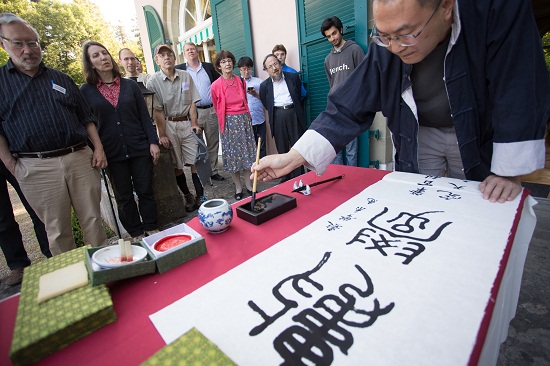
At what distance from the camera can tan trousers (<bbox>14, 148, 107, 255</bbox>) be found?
1.90m

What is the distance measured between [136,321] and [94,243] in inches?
73.9

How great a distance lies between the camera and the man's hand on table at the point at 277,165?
4.27 ft

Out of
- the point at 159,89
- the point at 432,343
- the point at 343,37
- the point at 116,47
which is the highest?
the point at 116,47

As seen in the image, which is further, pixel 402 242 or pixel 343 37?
pixel 343 37

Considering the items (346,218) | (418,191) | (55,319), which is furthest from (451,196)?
(55,319)

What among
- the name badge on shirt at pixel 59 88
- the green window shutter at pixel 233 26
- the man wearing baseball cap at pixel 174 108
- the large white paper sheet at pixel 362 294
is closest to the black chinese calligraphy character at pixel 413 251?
the large white paper sheet at pixel 362 294

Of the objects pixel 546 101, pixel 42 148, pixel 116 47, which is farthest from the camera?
pixel 116 47

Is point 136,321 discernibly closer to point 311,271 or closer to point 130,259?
point 130,259

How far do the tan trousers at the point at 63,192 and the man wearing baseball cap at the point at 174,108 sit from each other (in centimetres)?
109

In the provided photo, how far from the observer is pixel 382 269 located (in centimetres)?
77

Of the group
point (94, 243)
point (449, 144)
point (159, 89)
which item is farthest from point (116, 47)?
point (449, 144)

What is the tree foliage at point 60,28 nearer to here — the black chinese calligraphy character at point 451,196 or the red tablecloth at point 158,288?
the red tablecloth at point 158,288

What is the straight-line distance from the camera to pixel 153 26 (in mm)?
7020

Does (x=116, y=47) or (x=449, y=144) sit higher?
(x=116, y=47)
